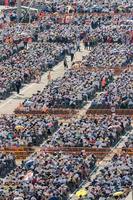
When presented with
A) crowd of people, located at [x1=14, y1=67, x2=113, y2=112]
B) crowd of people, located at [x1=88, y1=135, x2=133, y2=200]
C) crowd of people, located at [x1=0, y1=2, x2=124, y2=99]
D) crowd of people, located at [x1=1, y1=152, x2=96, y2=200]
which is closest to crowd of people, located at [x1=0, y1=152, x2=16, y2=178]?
crowd of people, located at [x1=1, y1=152, x2=96, y2=200]

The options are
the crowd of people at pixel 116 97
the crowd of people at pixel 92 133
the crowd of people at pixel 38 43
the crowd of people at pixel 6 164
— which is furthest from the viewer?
the crowd of people at pixel 38 43

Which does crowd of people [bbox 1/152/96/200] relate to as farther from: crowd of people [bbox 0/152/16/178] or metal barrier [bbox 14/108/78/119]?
metal barrier [bbox 14/108/78/119]

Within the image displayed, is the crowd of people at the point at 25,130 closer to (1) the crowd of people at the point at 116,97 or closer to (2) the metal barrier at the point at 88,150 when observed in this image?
(2) the metal barrier at the point at 88,150

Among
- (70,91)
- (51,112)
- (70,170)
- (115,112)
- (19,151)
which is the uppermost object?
(70,170)

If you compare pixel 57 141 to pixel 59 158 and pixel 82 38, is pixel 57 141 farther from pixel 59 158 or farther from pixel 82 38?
pixel 82 38

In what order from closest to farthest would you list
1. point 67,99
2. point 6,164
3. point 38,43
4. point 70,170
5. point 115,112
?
point 70,170 → point 6,164 → point 115,112 → point 67,99 → point 38,43

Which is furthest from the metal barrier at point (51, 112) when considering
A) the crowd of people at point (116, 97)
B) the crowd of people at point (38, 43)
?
the crowd of people at point (38, 43)

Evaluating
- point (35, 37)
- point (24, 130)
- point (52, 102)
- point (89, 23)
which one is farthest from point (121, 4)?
point (24, 130)

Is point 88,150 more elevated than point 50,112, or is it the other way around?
point 88,150

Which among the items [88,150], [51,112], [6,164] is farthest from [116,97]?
[6,164]

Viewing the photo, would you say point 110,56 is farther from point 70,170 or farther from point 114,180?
point 114,180
